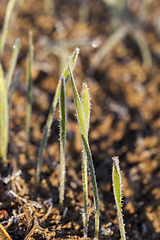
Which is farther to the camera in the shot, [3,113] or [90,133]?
[90,133]

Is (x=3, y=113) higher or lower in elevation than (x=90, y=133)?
lower

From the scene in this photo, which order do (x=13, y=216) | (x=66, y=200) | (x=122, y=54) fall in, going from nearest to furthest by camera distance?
(x=13, y=216) → (x=66, y=200) → (x=122, y=54)

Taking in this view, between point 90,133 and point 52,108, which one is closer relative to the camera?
point 52,108

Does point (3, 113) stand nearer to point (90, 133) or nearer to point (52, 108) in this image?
point (52, 108)

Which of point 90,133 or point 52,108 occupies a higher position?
point 90,133

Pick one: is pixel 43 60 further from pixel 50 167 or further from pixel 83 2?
pixel 50 167

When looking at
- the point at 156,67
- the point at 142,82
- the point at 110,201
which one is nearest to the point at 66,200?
the point at 110,201

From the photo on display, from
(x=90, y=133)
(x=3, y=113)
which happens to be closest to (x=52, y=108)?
(x=3, y=113)

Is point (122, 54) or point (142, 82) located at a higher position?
point (122, 54)
